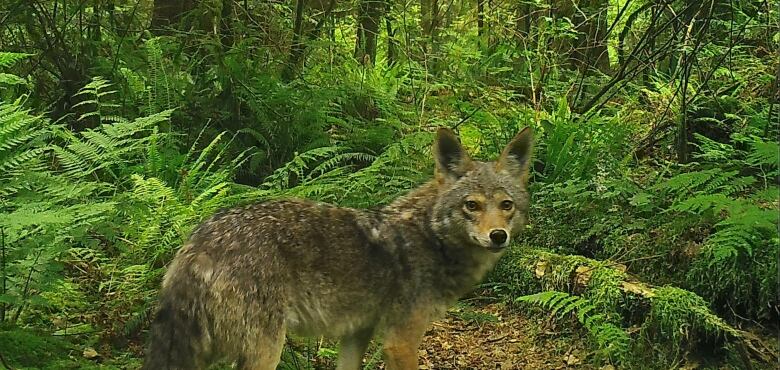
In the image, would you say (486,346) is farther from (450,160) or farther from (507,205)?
(450,160)

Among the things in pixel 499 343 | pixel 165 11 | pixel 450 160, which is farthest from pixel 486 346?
pixel 165 11

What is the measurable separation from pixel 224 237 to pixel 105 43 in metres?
6.63

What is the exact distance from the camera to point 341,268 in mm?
4965

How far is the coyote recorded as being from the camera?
4289 mm

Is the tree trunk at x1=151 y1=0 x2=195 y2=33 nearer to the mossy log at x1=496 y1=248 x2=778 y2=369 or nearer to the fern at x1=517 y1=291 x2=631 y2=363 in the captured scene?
the mossy log at x1=496 y1=248 x2=778 y2=369

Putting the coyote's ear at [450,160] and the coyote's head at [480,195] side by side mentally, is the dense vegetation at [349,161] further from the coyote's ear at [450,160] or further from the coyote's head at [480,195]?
the coyote's ear at [450,160]

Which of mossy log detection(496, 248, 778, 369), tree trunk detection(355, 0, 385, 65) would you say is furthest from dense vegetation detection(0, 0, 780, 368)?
tree trunk detection(355, 0, 385, 65)

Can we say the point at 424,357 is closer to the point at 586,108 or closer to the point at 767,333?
the point at 767,333

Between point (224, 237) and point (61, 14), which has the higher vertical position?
point (61, 14)

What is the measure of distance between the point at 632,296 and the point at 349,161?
4752mm

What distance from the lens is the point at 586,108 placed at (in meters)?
10.8

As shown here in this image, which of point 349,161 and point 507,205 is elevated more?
point 507,205

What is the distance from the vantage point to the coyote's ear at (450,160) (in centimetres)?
567

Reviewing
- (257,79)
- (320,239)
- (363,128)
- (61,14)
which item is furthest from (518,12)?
(320,239)
